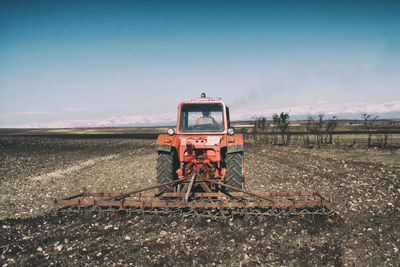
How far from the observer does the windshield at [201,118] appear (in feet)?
22.7

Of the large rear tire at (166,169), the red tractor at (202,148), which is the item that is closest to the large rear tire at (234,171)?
the red tractor at (202,148)

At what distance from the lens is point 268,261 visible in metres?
3.88

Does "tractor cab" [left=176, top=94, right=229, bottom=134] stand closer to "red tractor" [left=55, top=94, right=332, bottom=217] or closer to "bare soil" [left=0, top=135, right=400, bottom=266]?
"red tractor" [left=55, top=94, right=332, bottom=217]

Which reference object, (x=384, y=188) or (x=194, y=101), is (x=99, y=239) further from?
(x=384, y=188)

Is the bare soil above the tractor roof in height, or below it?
below

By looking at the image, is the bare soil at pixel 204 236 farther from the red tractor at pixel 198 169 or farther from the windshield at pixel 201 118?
the windshield at pixel 201 118

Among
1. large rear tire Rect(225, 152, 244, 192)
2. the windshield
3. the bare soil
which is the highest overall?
the windshield

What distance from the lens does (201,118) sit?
7.16 metres

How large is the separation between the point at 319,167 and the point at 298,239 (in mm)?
7938

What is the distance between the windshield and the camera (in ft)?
22.7

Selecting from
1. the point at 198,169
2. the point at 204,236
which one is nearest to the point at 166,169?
the point at 198,169

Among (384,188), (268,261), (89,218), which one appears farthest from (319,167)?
(89,218)

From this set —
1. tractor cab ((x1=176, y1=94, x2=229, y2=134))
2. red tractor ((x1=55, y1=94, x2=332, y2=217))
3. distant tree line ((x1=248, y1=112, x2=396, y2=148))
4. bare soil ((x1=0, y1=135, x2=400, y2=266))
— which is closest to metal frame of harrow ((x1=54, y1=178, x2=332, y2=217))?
red tractor ((x1=55, y1=94, x2=332, y2=217))

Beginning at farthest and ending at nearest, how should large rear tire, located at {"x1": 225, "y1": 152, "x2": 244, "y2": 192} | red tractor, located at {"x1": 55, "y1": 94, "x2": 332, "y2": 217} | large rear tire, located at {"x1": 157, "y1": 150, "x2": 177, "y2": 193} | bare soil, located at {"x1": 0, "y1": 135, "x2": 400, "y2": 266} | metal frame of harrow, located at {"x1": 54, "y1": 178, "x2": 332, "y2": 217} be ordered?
1. large rear tire, located at {"x1": 157, "y1": 150, "x2": 177, "y2": 193}
2. large rear tire, located at {"x1": 225, "y1": 152, "x2": 244, "y2": 192}
3. red tractor, located at {"x1": 55, "y1": 94, "x2": 332, "y2": 217}
4. metal frame of harrow, located at {"x1": 54, "y1": 178, "x2": 332, "y2": 217}
5. bare soil, located at {"x1": 0, "y1": 135, "x2": 400, "y2": 266}
